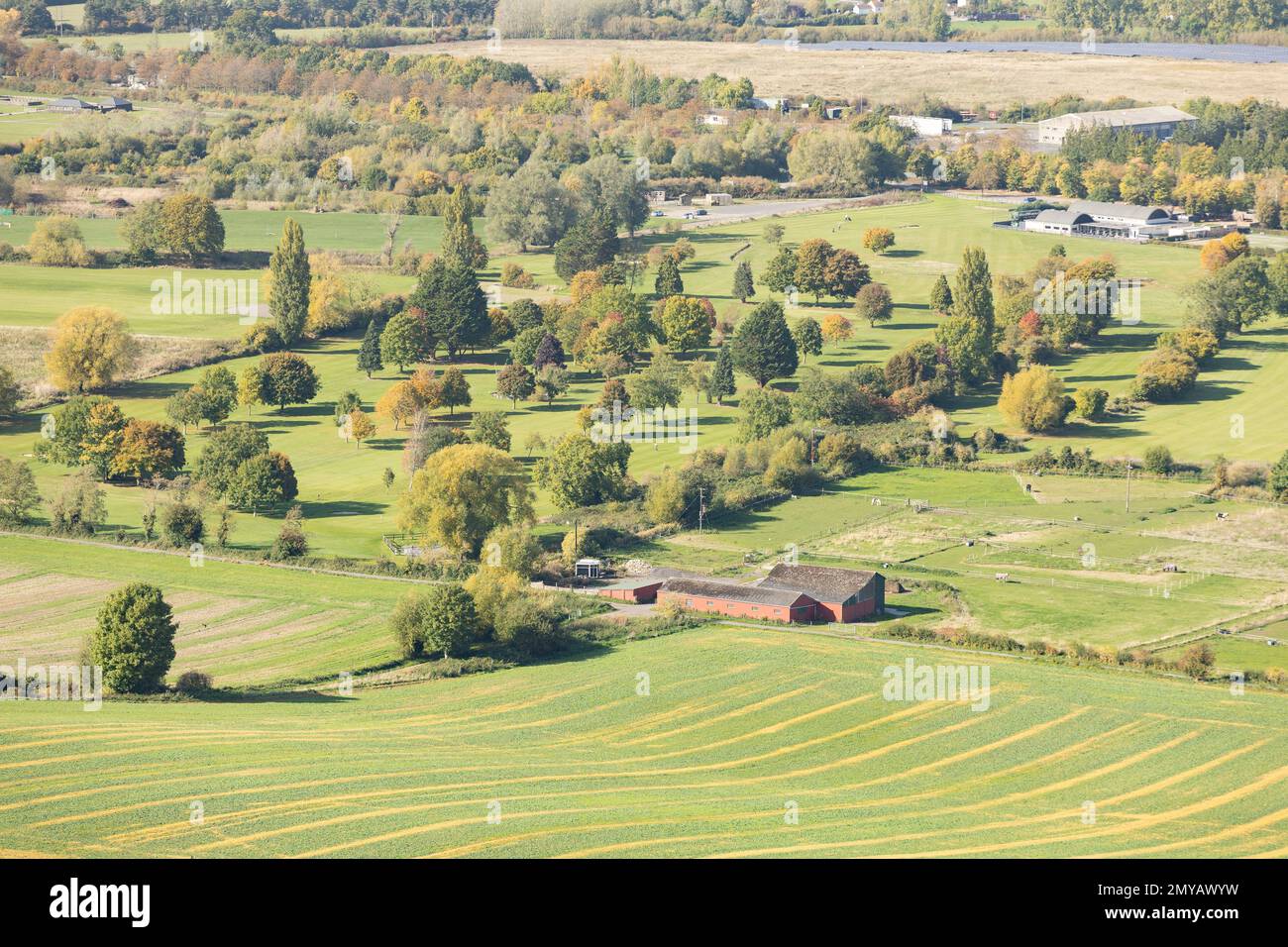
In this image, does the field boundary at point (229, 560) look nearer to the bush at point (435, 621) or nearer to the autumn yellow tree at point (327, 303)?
the bush at point (435, 621)

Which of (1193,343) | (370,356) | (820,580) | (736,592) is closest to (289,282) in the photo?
(370,356)

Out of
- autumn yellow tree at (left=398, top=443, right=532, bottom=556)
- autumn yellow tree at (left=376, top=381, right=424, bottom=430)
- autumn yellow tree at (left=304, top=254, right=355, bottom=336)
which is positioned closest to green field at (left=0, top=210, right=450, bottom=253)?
autumn yellow tree at (left=304, top=254, right=355, bottom=336)

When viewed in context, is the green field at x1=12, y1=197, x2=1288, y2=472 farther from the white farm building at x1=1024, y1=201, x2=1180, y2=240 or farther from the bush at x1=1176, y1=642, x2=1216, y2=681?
the bush at x1=1176, y1=642, x2=1216, y2=681

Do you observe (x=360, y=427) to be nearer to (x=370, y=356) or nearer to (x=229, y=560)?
(x=370, y=356)

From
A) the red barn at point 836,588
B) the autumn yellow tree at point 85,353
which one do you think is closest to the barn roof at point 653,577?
the red barn at point 836,588

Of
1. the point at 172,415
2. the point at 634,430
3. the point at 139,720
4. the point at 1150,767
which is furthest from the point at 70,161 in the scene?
the point at 1150,767

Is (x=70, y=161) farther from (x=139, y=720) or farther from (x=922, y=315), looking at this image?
(x=139, y=720)

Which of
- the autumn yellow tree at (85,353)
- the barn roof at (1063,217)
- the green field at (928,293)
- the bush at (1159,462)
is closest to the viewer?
the bush at (1159,462)
